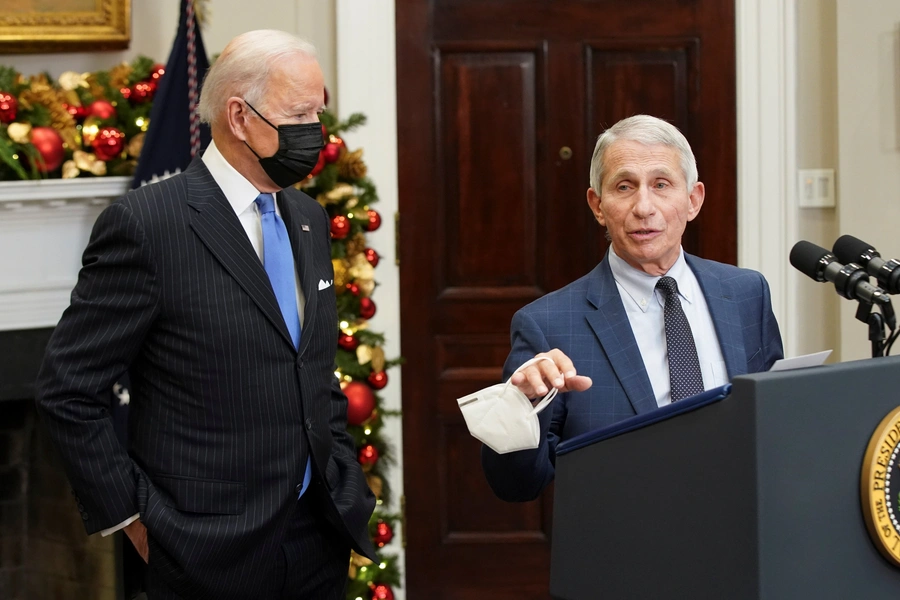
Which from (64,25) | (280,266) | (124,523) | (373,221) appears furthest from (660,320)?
(64,25)

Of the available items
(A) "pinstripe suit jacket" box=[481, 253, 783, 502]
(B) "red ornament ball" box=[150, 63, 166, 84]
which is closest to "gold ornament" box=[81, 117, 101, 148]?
(B) "red ornament ball" box=[150, 63, 166, 84]

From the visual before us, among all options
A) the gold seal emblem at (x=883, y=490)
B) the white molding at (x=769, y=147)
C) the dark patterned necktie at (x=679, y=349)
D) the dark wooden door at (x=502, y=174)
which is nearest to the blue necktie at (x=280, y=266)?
the dark patterned necktie at (x=679, y=349)

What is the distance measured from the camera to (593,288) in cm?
174

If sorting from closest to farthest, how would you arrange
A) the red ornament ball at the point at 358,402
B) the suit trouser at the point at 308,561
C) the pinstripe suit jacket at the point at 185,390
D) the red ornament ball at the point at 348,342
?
the pinstripe suit jacket at the point at 185,390 < the suit trouser at the point at 308,561 < the red ornament ball at the point at 358,402 < the red ornament ball at the point at 348,342

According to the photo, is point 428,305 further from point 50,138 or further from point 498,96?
point 50,138

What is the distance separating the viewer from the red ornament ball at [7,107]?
2.83 m

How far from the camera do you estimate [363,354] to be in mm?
3318

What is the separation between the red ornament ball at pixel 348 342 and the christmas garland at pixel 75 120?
0.83 m

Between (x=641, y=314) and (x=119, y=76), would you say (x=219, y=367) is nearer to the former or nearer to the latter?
(x=641, y=314)

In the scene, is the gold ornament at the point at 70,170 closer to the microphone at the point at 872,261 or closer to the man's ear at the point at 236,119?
the man's ear at the point at 236,119

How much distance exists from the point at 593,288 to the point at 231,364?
63cm

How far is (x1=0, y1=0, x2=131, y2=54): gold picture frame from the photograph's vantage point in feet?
10.5

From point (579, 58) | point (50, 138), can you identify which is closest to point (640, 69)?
point (579, 58)

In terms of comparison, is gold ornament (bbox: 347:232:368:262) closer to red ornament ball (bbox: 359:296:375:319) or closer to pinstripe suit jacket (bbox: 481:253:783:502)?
red ornament ball (bbox: 359:296:375:319)
